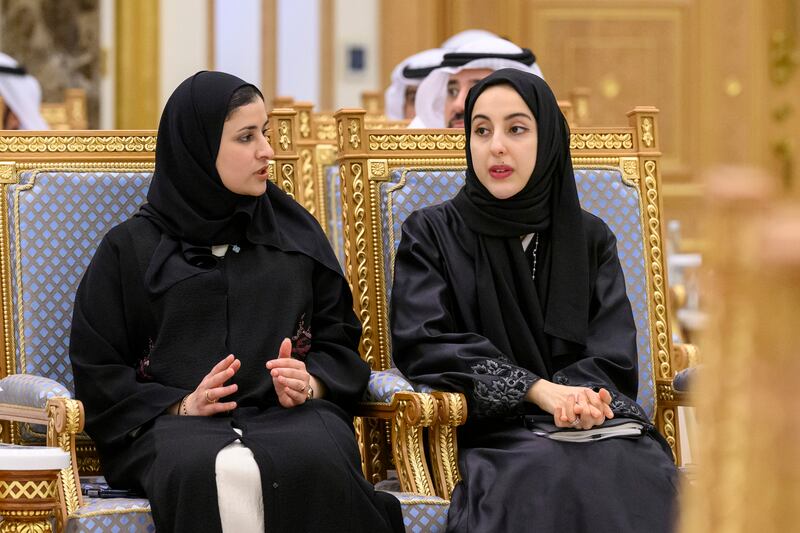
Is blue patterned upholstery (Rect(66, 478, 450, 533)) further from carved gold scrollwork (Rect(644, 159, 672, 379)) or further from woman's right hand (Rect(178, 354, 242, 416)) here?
carved gold scrollwork (Rect(644, 159, 672, 379))

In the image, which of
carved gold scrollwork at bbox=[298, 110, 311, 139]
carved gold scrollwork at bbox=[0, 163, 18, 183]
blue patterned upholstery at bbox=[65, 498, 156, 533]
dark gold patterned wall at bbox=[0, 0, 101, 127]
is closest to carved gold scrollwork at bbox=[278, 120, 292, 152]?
carved gold scrollwork at bbox=[0, 163, 18, 183]

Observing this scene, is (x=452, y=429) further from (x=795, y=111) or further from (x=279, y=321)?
(x=795, y=111)


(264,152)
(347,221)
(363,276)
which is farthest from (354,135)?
(264,152)

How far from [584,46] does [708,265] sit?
23.9ft

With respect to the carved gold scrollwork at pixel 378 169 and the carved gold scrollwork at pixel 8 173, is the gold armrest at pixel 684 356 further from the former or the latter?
the carved gold scrollwork at pixel 8 173

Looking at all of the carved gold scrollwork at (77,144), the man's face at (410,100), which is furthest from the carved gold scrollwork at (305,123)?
the carved gold scrollwork at (77,144)

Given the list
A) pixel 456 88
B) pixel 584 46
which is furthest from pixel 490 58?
pixel 584 46

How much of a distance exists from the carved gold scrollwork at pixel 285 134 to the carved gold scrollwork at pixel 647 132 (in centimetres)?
89

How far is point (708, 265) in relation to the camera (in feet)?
3.43

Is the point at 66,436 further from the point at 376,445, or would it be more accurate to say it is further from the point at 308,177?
the point at 308,177

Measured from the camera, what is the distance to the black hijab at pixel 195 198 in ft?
9.30

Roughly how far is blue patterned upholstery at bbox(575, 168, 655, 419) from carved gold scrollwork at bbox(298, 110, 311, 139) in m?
1.64

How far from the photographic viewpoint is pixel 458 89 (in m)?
4.97

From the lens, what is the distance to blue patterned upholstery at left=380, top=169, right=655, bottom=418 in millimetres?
3201
